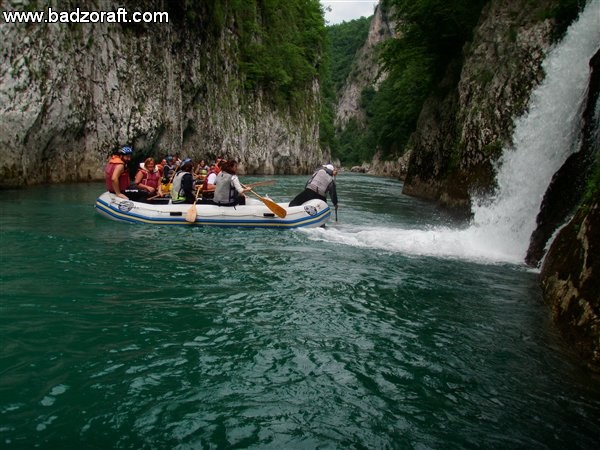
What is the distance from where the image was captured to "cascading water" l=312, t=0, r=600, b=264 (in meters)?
9.21

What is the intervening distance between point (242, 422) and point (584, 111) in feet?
26.9

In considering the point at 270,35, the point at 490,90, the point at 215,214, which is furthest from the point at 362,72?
the point at 215,214

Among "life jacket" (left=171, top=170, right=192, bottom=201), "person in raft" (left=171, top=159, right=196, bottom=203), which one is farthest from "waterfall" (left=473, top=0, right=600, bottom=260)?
"life jacket" (left=171, top=170, right=192, bottom=201)

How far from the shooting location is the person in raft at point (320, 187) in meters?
12.5

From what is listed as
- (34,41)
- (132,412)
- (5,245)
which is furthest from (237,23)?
(132,412)

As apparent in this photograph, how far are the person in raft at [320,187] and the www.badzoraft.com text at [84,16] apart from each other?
1217cm

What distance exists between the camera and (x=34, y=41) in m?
17.4

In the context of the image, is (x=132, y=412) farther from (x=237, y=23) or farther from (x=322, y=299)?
(x=237, y=23)

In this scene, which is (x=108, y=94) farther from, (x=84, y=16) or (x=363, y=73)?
(x=363, y=73)

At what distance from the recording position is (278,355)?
4379 millimetres

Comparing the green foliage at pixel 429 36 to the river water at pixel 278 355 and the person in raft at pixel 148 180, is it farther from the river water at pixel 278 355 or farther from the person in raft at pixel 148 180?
the river water at pixel 278 355

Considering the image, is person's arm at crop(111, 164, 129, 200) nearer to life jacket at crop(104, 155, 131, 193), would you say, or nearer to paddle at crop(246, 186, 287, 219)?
life jacket at crop(104, 155, 131, 193)

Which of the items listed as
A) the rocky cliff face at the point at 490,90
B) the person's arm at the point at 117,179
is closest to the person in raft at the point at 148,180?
the person's arm at the point at 117,179

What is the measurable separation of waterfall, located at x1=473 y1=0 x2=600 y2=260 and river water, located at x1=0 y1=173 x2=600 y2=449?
6.35ft
